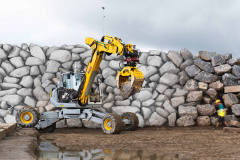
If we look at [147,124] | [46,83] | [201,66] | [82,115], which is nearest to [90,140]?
[82,115]

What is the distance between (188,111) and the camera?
39.5 ft

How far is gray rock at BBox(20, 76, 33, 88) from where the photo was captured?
43.1ft

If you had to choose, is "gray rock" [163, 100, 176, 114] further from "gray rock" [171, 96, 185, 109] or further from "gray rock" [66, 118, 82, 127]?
"gray rock" [66, 118, 82, 127]

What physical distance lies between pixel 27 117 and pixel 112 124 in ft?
9.53

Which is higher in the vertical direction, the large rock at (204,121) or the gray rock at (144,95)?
the gray rock at (144,95)

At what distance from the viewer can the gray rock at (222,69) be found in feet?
40.4

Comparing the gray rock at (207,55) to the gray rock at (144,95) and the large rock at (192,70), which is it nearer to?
the large rock at (192,70)

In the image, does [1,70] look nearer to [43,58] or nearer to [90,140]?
[43,58]

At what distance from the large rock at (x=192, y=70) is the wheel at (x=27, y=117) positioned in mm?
5948

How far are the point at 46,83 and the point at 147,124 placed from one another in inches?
169

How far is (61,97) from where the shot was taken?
1046cm

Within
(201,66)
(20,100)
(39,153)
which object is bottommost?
(39,153)

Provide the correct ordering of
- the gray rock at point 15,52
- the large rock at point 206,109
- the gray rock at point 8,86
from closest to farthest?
the large rock at point 206,109
the gray rock at point 8,86
the gray rock at point 15,52

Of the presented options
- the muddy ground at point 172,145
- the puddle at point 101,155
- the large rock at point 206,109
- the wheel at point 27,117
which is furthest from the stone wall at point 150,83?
the puddle at point 101,155
